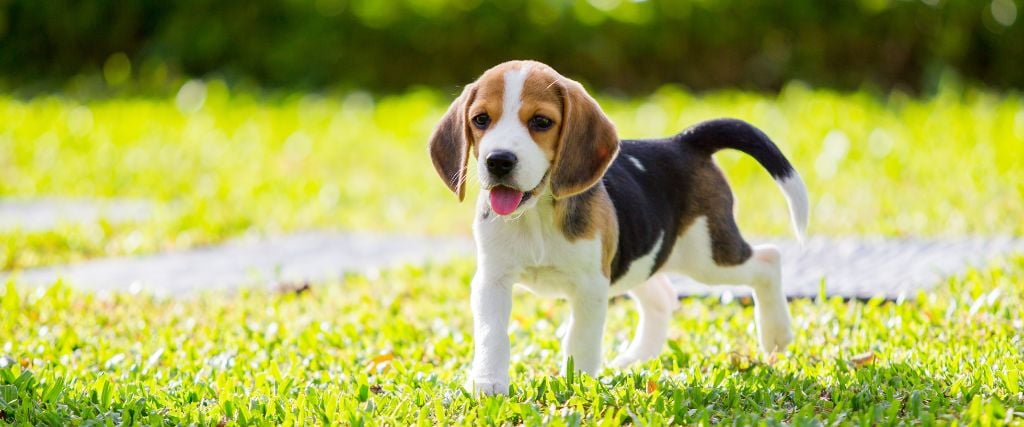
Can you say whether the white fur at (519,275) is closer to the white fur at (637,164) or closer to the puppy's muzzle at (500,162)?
the puppy's muzzle at (500,162)

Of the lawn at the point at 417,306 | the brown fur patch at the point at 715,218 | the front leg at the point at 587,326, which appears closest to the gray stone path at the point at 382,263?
the lawn at the point at 417,306

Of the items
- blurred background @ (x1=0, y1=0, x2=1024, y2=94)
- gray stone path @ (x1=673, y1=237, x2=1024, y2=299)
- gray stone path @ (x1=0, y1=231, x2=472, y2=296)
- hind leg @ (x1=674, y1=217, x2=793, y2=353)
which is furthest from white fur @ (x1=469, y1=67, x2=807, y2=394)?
blurred background @ (x1=0, y1=0, x2=1024, y2=94)

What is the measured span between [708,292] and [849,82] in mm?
7645

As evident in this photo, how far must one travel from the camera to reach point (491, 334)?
13.6ft

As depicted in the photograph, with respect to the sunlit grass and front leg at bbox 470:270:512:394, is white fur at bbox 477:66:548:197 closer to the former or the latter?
front leg at bbox 470:270:512:394

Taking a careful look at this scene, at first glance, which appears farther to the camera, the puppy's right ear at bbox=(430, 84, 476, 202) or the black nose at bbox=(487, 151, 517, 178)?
the puppy's right ear at bbox=(430, 84, 476, 202)

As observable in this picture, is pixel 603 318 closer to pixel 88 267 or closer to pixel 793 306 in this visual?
pixel 793 306

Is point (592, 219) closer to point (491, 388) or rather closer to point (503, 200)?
point (503, 200)

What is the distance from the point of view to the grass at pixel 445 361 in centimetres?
403

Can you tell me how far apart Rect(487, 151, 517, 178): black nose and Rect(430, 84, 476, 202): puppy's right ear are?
0.29 meters

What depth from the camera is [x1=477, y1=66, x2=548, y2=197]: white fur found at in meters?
3.82

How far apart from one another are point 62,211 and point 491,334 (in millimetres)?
5407

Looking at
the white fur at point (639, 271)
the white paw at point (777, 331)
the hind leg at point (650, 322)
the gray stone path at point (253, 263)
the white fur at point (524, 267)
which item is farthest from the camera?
the gray stone path at point (253, 263)

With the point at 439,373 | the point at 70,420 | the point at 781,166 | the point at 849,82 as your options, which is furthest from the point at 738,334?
the point at 849,82
